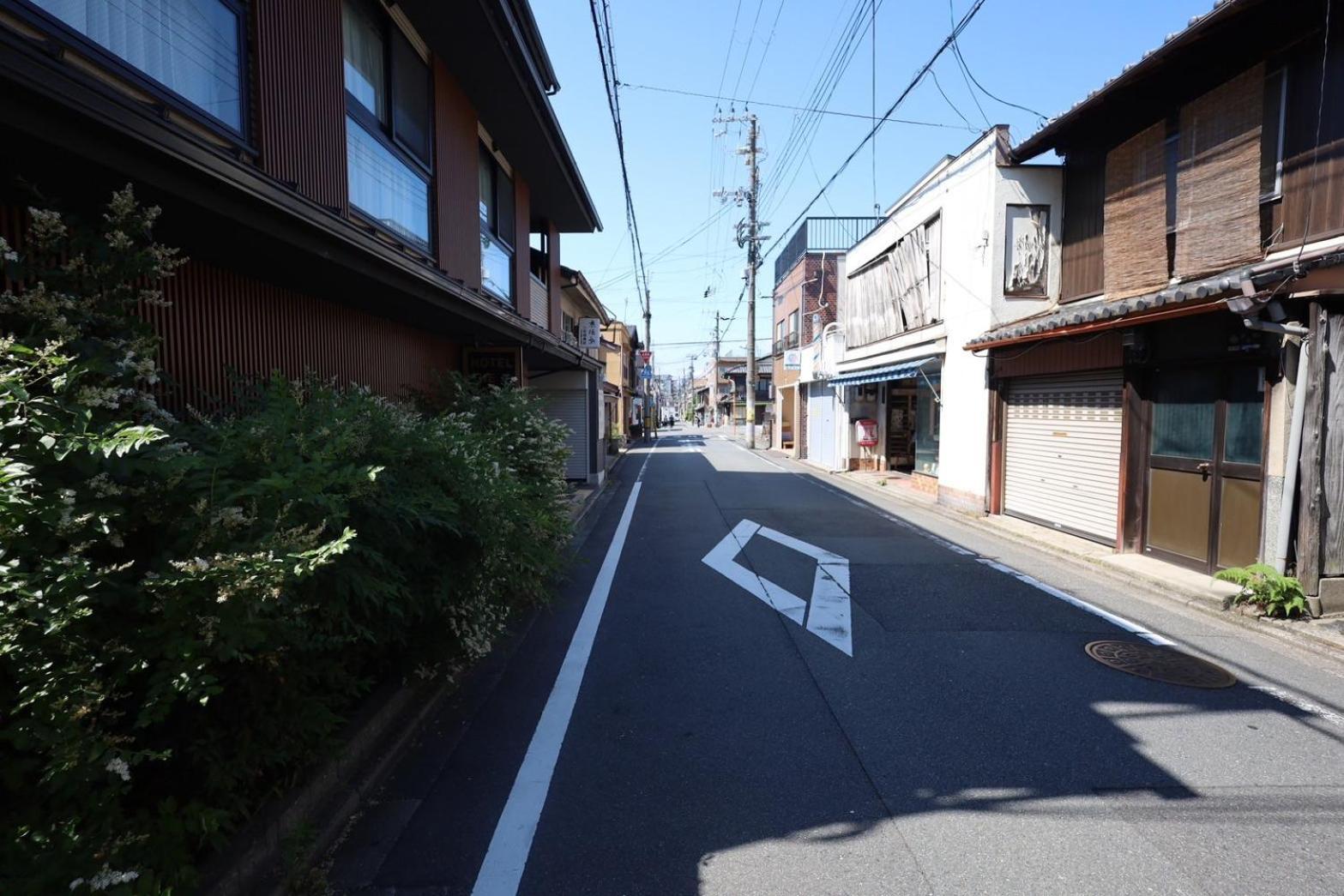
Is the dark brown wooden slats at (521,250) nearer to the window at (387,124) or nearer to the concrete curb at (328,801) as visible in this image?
the window at (387,124)

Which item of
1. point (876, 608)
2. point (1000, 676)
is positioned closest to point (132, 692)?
point (1000, 676)

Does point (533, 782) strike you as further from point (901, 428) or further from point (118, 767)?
point (901, 428)

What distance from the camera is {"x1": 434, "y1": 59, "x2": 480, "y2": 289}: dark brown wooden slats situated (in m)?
7.60

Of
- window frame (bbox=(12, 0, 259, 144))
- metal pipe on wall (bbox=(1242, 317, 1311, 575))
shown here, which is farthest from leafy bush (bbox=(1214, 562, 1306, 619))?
window frame (bbox=(12, 0, 259, 144))

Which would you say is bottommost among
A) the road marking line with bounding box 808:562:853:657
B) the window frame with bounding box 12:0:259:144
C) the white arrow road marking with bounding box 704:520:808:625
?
the white arrow road marking with bounding box 704:520:808:625

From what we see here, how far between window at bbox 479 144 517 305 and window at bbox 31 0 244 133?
5.01 metres

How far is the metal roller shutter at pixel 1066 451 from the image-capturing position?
8.86 m

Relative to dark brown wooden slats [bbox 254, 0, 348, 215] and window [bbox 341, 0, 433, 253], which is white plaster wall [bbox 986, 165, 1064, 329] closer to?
window [bbox 341, 0, 433, 253]

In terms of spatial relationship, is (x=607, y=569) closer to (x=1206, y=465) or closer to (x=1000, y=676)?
(x=1000, y=676)

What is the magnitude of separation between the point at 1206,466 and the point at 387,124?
9.39m

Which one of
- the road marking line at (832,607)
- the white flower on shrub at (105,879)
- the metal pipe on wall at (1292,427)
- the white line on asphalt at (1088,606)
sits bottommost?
the road marking line at (832,607)

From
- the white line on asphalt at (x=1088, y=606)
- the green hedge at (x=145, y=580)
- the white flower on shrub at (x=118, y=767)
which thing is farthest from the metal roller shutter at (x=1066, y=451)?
the white flower on shrub at (x=118, y=767)

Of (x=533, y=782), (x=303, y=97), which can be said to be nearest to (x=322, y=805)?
(x=533, y=782)

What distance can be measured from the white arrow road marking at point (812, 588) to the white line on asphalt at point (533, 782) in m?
1.82
